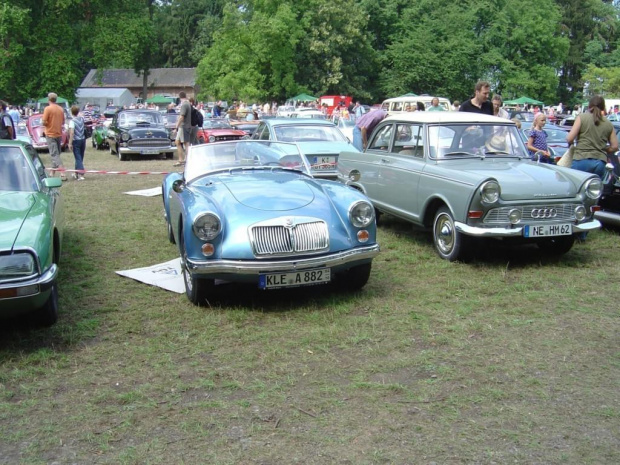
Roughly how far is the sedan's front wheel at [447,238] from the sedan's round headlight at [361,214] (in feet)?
5.11

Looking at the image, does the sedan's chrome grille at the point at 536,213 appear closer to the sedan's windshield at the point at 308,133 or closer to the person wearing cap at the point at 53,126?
the sedan's windshield at the point at 308,133

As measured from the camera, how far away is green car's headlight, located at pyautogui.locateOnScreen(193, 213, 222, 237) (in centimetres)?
555

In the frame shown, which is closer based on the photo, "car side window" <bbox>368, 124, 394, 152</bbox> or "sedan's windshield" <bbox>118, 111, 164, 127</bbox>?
"car side window" <bbox>368, 124, 394, 152</bbox>

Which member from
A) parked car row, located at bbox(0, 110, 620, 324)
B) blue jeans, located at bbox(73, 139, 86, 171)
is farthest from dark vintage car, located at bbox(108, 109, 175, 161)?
parked car row, located at bbox(0, 110, 620, 324)

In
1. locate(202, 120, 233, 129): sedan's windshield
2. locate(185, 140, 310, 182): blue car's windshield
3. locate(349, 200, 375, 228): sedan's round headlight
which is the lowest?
locate(349, 200, 375, 228): sedan's round headlight

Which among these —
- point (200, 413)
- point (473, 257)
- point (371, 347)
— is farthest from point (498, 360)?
point (473, 257)

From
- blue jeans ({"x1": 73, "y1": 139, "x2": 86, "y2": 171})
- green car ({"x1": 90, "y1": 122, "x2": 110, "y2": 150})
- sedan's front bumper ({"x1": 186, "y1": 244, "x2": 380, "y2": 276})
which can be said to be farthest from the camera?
green car ({"x1": 90, "y1": 122, "x2": 110, "y2": 150})

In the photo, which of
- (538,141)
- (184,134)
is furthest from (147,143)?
(538,141)

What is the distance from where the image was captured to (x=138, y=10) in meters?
44.5

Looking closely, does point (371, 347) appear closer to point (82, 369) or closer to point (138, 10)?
point (82, 369)

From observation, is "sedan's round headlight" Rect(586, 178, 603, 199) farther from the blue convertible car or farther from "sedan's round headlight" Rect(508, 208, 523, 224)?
the blue convertible car

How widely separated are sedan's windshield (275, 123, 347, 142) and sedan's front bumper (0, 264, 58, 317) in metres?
8.55

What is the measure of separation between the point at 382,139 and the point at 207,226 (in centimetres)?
438

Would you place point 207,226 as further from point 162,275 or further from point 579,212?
point 579,212
